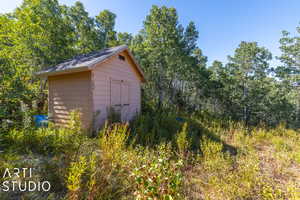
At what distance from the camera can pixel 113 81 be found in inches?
233

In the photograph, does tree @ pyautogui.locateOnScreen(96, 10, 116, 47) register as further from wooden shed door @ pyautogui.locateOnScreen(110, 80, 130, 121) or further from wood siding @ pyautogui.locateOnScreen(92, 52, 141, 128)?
wooden shed door @ pyautogui.locateOnScreen(110, 80, 130, 121)

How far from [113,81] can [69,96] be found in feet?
6.43

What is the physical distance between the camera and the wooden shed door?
19.4 feet

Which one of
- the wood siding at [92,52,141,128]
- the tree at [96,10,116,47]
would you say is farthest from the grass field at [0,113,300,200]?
the tree at [96,10,116,47]

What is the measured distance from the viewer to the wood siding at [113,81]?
201 inches

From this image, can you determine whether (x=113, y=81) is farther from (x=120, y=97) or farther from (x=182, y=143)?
(x=182, y=143)

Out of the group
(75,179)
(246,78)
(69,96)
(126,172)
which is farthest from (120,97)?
(246,78)

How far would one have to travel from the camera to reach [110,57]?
5.60 meters

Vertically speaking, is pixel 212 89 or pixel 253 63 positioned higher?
pixel 253 63

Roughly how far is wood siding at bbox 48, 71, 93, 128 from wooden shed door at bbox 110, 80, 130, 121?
3.68ft

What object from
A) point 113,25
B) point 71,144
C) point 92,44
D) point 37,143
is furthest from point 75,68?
point 113,25

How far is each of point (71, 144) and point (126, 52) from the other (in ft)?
18.1

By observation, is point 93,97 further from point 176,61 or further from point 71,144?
point 176,61

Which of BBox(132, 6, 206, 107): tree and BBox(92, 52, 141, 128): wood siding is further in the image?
BBox(132, 6, 206, 107): tree
